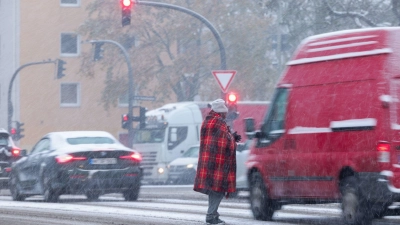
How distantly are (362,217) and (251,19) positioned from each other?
140 feet

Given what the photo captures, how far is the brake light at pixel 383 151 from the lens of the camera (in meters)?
10.9

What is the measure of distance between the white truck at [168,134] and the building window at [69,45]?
23571 mm

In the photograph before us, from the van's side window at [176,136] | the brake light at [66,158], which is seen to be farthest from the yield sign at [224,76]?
the van's side window at [176,136]

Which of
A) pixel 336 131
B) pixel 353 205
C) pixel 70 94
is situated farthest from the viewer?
pixel 70 94

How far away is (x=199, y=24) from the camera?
5228cm

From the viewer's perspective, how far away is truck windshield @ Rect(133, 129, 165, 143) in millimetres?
37125

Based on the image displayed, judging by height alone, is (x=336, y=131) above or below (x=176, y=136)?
above

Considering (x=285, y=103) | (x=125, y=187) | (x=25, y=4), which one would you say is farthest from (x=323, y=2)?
(x=25, y=4)

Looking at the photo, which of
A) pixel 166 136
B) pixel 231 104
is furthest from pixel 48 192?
pixel 166 136

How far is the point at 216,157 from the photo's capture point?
11.9 m

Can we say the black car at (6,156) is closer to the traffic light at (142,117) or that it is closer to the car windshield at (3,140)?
the car windshield at (3,140)

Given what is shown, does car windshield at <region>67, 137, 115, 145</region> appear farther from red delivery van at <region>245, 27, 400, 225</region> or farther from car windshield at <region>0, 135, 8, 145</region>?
red delivery van at <region>245, 27, 400, 225</region>

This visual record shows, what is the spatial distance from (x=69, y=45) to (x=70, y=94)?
2.92m

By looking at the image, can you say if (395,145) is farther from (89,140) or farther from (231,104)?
(231,104)
